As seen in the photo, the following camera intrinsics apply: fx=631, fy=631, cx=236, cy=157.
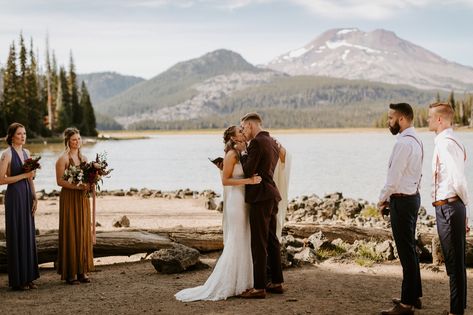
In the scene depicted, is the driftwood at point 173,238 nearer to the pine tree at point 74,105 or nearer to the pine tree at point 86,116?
the pine tree at point 74,105

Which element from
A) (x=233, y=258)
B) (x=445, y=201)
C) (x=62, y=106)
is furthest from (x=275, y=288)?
(x=62, y=106)

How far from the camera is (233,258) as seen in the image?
815cm

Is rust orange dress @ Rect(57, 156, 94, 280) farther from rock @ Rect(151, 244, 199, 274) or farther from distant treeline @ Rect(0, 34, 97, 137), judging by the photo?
distant treeline @ Rect(0, 34, 97, 137)

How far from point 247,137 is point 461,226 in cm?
280

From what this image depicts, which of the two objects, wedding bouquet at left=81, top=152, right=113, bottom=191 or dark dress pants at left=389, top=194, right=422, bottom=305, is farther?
wedding bouquet at left=81, top=152, right=113, bottom=191

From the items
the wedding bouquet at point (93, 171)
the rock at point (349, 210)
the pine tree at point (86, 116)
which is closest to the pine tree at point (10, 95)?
the pine tree at point (86, 116)

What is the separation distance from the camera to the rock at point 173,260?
10.0 meters

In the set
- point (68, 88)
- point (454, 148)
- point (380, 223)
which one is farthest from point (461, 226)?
point (68, 88)

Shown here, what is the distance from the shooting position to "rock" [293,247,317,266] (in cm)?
1048

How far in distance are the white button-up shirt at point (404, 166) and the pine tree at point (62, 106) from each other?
85.8 meters

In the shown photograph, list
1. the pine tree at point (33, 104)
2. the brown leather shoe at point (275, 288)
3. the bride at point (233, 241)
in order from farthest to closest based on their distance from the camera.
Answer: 1. the pine tree at point (33, 104)
2. the brown leather shoe at point (275, 288)
3. the bride at point (233, 241)

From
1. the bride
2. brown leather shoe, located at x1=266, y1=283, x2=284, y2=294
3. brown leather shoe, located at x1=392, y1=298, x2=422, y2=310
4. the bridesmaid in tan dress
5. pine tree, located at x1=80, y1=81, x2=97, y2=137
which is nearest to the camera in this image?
brown leather shoe, located at x1=392, y1=298, x2=422, y2=310

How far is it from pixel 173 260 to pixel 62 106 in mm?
82924

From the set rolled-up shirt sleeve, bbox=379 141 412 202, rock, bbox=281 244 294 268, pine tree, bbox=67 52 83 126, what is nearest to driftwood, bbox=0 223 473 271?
rock, bbox=281 244 294 268
